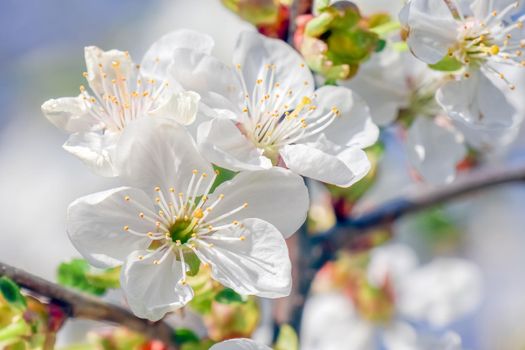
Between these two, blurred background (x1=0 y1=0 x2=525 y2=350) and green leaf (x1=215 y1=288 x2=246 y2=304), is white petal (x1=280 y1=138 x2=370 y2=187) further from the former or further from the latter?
blurred background (x1=0 y1=0 x2=525 y2=350)

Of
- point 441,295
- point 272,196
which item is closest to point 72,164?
point 441,295

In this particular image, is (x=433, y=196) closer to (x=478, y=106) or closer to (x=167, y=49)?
(x=478, y=106)

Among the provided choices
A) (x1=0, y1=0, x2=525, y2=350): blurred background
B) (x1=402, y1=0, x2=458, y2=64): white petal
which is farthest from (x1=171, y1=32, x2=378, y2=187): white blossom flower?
(x1=0, y1=0, x2=525, y2=350): blurred background

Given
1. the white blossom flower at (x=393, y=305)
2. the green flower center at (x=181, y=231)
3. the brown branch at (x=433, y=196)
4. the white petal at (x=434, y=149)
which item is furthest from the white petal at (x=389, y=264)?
the green flower center at (x=181, y=231)

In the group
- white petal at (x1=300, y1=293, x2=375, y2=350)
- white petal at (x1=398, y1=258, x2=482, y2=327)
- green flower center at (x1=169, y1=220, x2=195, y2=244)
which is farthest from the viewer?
white petal at (x1=398, y1=258, x2=482, y2=327)

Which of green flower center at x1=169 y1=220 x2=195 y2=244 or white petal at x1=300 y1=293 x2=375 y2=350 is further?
white petal at x1=300 y1=293 x2=375 y2=350

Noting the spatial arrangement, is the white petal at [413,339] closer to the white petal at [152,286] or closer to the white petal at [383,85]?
the white petal at [383,85]
